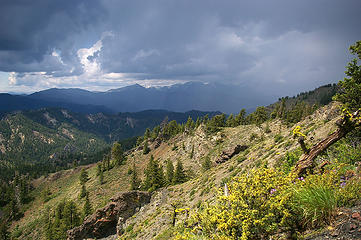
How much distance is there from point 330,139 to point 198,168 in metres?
42.5

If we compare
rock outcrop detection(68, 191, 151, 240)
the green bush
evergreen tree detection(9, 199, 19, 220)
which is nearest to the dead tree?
the green bush

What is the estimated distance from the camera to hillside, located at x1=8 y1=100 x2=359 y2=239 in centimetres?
1562

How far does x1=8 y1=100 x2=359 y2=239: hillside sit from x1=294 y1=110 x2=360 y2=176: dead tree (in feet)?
2.81

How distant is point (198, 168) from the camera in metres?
47.5

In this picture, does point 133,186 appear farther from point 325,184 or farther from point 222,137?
point 325,184

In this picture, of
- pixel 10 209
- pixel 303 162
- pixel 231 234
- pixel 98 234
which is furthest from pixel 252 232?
pixel 10 209

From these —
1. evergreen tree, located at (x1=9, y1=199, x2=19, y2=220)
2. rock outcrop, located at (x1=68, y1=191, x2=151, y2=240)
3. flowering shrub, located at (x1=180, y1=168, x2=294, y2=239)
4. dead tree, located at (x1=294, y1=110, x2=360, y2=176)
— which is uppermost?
dead tree, located at (x1=294, y1=110, x2=360, y2=176)

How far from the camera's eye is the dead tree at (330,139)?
612cm

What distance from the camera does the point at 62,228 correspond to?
40.6 metres

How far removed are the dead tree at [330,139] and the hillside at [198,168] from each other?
856 millimetres

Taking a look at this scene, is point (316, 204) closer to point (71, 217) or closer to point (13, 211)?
point (71, 217)

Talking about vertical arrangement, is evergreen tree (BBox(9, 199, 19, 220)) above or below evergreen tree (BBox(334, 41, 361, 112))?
below

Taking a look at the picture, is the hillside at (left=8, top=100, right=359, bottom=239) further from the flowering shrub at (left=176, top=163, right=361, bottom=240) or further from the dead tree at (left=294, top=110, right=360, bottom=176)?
the flowering shrub at (left=176, top=163, right=361, bottom=240)

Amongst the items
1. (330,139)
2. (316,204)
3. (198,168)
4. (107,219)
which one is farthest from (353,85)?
(198,168)
